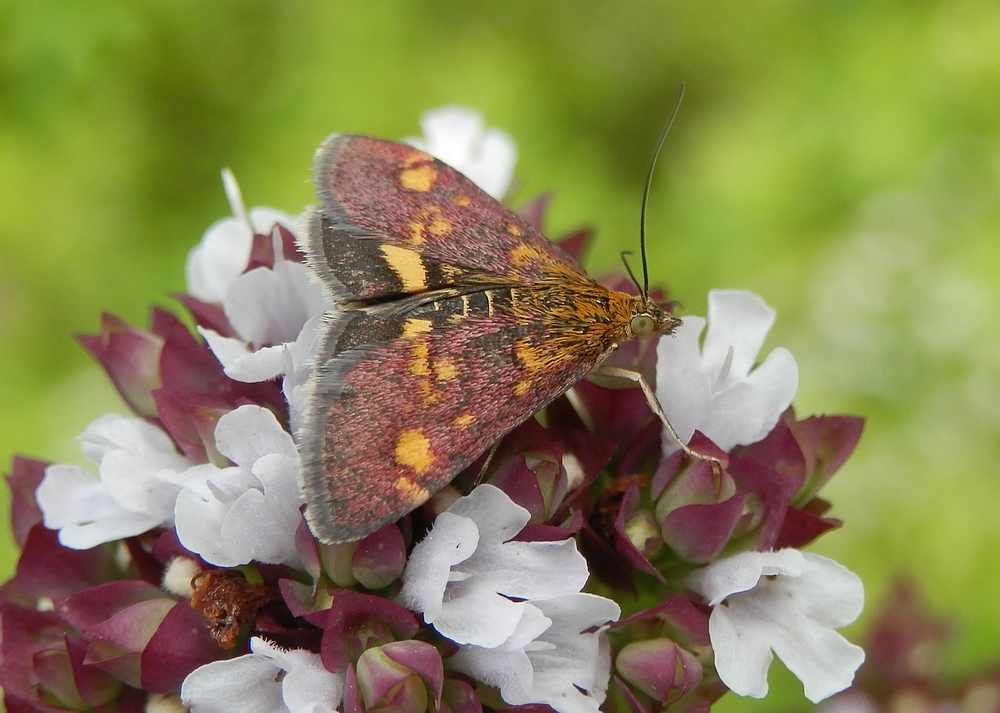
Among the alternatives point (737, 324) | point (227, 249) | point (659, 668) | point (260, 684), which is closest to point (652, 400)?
point (737, 324)

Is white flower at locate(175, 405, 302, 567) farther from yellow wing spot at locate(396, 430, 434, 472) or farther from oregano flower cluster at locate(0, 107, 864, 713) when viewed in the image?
yellow wing spot at locate(396, 430, 434, 472)

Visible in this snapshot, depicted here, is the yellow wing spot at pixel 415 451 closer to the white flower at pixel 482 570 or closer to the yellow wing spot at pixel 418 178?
the white flower at pixel 482 570

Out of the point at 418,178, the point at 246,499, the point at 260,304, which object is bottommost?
the point at 246,499

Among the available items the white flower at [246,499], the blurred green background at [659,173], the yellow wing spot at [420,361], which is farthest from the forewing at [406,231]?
the blurred green background at [659,173]

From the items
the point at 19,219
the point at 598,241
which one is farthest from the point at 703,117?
the point at 19,219

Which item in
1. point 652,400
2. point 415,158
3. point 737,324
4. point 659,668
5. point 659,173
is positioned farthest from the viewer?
point 659,173

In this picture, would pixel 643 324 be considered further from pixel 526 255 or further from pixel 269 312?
pixel 269 312
